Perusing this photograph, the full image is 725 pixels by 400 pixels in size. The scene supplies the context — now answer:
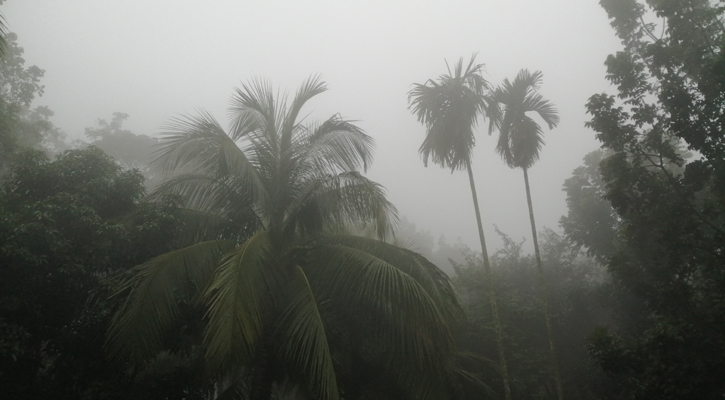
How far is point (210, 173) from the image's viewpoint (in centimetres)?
764

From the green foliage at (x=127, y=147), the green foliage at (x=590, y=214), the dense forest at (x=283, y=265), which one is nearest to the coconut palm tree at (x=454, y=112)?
the dense forest at (x=283, y=265)

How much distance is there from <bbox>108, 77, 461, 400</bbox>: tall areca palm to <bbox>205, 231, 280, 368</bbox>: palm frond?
0.09ft

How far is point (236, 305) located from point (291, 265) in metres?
2.49

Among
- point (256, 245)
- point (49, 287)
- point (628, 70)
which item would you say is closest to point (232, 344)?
point (256, 245)

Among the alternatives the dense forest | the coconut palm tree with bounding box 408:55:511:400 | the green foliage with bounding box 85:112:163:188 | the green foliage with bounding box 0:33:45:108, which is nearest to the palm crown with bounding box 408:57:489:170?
the coconut palm tree with bounding box 408:55:511:400

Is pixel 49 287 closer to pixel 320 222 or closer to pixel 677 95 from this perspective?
pixel 320 222

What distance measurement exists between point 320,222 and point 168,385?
3.72 m

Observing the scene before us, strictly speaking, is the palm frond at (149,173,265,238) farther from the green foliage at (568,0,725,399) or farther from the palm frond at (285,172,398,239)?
the green foliage at (568,0,725,399)

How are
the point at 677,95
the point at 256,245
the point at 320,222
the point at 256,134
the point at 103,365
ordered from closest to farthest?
the point at 256,245
the point at 103,365
the point at 320,222
the point at 256,134
the point at 677,95

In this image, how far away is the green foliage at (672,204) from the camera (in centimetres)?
738

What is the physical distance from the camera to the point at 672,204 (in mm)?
9062

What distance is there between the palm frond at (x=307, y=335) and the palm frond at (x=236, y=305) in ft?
1.61

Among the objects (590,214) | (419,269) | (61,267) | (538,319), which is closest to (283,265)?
(419,269)

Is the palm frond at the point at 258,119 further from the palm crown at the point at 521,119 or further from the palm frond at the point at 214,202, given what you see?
the palm crown at the point at 521,119
